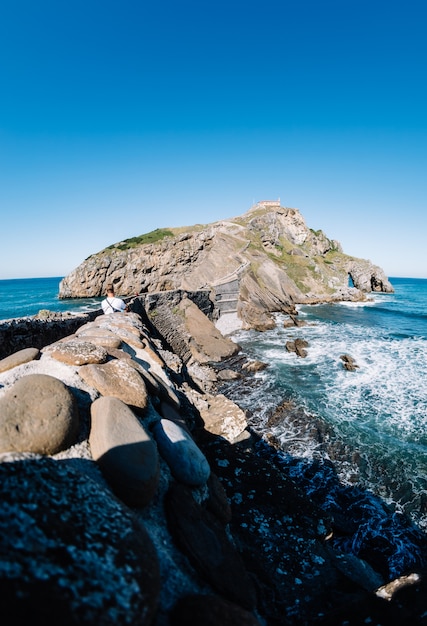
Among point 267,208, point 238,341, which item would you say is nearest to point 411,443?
point 238,341

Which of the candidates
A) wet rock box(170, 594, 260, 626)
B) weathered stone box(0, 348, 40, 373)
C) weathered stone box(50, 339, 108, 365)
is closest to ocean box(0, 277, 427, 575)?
wet rock box(170, 594, 260, 626)

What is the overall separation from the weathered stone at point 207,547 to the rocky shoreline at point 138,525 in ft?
0.05

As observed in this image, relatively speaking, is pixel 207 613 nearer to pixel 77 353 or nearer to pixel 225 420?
pixel 77 353

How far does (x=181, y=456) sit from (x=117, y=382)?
5.14 ft

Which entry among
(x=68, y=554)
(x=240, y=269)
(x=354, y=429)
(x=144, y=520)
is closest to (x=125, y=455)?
(x=144, y=520)

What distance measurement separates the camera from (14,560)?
6.16ft

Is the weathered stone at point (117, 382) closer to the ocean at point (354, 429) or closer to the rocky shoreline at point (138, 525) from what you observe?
the rocky shoreline at point (138, 525)

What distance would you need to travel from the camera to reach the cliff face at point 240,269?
40.4 m

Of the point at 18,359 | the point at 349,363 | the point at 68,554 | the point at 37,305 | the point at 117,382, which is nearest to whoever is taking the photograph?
the point at 68,554

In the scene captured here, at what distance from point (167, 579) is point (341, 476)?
30.3 ft

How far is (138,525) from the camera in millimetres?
2682

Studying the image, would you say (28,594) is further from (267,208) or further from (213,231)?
(267,208)

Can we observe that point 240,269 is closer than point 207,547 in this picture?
No

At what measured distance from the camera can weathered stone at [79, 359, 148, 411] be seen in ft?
15.3
